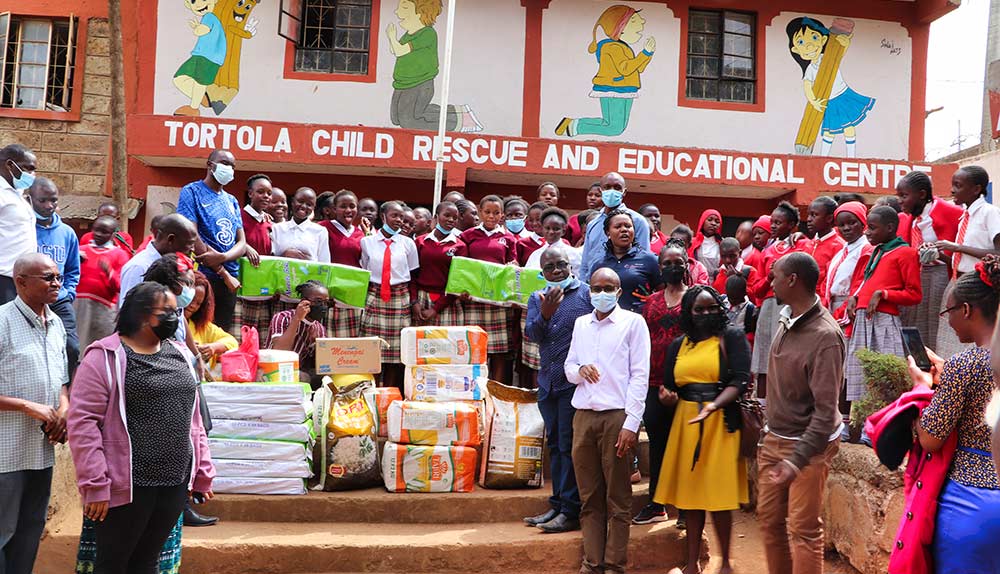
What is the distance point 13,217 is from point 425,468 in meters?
3.22

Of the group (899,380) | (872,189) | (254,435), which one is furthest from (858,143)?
(254,435)

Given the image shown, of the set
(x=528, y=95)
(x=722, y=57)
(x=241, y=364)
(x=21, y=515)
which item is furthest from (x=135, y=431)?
(x=722, y=57)

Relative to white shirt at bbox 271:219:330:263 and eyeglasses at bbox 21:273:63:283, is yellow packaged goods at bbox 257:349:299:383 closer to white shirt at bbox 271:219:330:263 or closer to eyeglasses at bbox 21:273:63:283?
white shirt at bbox 271:219:330:263

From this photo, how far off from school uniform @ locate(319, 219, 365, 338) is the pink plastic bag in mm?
1292

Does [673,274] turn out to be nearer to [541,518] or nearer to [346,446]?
[541,518]

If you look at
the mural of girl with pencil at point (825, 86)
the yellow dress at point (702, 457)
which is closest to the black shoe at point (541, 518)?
the yellow dress at point (702, 457)

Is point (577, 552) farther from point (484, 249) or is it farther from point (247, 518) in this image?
point (484, 249)

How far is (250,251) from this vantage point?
7.08 metres

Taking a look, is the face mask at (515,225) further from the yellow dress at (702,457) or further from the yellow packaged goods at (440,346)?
the yellow dress at (702,457)

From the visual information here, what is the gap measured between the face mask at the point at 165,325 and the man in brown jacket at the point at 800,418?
110 inches

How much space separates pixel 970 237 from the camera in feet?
19.0

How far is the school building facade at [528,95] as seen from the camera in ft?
41.7

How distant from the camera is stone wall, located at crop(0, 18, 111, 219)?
546 inches

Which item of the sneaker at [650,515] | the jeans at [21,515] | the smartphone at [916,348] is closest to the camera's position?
the smartphone at [916,348]
